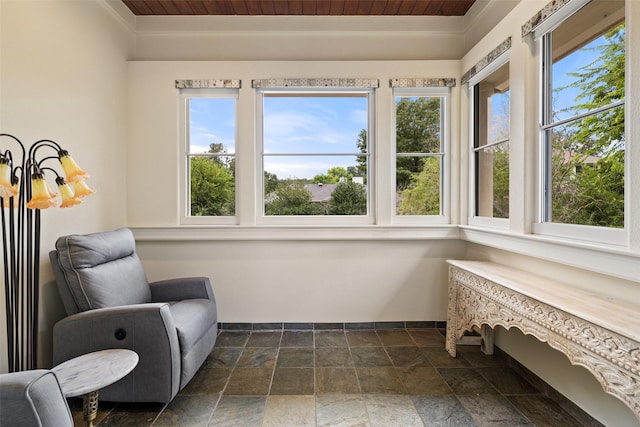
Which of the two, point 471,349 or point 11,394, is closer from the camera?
point 11,394

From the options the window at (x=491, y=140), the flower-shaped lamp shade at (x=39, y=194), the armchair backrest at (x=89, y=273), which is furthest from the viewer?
the window at (x=491, y=140)

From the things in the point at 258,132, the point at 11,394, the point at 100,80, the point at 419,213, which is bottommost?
the point at 11,394

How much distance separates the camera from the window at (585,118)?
142 centimetres

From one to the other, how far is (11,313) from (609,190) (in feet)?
9.84

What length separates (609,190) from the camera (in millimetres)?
1459

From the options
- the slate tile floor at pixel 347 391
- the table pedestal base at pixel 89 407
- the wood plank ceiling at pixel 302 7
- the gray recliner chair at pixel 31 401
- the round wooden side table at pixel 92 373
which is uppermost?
the wood plank ceiling at pixel 302 7

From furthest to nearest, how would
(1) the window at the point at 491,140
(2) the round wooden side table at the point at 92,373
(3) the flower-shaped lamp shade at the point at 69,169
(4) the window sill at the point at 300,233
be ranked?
(4) the window sill at the point at 300,233, (1) the window at the point at 491,140, (3) the flower-shaped lamp shade at the point at 69,169, (2) the round wooden side table at the point at 92,373

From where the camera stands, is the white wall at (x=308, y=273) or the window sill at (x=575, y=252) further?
the white wall at (x=308, y=273)

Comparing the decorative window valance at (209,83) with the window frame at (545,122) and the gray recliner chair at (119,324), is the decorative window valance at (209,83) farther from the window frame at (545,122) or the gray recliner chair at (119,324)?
the window frame at (545,122)

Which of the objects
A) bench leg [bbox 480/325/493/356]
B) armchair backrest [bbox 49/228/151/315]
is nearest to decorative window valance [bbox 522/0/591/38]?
bench leg [bbox 480/325/493/356]

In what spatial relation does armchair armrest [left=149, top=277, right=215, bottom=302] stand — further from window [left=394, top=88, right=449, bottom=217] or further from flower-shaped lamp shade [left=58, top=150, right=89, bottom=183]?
window [left=394, top=88, right=449, bottom=217]

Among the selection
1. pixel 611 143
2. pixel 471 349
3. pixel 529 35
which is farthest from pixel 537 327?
pixel 529 35

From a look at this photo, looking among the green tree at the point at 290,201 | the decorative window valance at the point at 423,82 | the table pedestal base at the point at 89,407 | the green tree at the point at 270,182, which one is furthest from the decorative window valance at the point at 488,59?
the table pedestal base at the point at 89,407

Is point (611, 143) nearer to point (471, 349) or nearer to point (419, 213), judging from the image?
point (419, 213)
